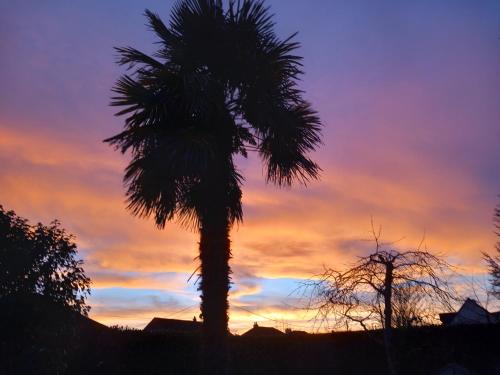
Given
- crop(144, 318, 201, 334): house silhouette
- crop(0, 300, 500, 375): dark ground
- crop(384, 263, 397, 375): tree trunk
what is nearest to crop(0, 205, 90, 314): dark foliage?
crop(0, 300, 500, 375): dark ground

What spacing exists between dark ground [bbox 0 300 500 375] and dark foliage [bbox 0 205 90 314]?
1.00ft

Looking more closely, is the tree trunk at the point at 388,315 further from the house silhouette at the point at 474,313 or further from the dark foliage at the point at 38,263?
the dark foliage at the point at 38,263

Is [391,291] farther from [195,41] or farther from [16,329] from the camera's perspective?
[16,329]

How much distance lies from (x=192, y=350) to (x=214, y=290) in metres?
8.95

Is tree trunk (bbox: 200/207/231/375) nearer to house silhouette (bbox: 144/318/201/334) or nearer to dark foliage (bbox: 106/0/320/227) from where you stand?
dark foliage (bbox: 106/0/320/227)

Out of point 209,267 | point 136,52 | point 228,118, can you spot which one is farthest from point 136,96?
Answer: point 209,267

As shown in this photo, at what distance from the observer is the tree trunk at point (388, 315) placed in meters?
9.82

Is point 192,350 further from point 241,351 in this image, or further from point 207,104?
point 207,104

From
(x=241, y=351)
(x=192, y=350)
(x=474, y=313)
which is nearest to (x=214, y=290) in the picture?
(x=474, y=313)

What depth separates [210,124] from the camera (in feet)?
35.7

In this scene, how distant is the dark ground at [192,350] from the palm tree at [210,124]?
9.61ft

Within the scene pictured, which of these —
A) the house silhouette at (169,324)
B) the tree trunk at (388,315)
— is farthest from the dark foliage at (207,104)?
the house silhouette at (169,324)

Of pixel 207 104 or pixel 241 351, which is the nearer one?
pixel 207 104

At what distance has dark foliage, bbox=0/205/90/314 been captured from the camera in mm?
10727
